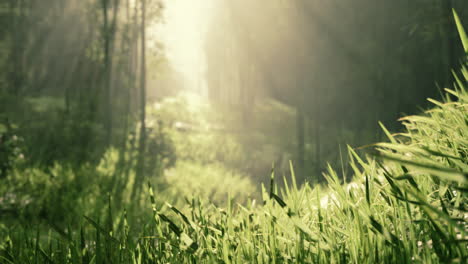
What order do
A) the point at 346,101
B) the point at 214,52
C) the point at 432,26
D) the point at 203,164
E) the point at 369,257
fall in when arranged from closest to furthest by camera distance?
1. the point at 369,257
2. the point at 432,26
3. the point at 203,164
4. the point at 346,101
5. the point at 214,52

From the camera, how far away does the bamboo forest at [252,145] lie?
3.46ft

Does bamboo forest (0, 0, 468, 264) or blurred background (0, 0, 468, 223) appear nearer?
bamboo forest (0, 0, 468, 264)

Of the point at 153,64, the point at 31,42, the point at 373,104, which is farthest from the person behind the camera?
the point at 31,42

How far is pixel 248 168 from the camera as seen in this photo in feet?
35.9

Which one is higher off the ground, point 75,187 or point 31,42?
point 31,42

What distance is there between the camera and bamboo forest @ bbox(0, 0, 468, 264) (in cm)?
105

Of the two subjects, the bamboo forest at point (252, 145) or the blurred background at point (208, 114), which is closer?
the bamboo forest at point (252, 145)

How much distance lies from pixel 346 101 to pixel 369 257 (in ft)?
66.1

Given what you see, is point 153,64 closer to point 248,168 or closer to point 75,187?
point 248,168

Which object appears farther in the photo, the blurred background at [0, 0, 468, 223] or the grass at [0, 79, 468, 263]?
the blurred background at [0, 0, 468, 223]

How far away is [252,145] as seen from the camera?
15.3 meters

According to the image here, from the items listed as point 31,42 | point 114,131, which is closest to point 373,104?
point 114,131

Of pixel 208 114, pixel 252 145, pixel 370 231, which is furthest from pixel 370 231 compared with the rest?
pixel 208 114

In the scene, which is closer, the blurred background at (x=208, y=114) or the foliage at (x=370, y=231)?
the foliage at (x=370, y=231)
